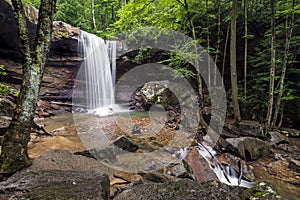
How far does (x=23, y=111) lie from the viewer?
274 cm

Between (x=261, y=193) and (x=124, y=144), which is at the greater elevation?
(x=261, y=193)

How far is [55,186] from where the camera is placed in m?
2.12

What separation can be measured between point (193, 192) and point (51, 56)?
12.1m


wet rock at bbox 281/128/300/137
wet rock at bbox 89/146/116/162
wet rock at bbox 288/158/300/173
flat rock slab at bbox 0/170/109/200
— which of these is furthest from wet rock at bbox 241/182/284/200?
wet rock at bbox 281/128/300/137

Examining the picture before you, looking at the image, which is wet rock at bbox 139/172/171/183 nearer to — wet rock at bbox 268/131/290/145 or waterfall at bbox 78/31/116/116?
wet rock at bbox 268/131/290/145

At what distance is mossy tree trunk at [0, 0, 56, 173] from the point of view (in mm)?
2654

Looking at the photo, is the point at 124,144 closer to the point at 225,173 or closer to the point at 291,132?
the point at 225,173

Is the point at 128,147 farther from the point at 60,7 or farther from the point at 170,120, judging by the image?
the point at 60,7

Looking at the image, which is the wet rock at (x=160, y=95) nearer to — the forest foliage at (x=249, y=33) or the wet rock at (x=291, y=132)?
the forest foliage at (x=249, y=33)

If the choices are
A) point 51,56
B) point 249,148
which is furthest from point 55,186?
point 51,56

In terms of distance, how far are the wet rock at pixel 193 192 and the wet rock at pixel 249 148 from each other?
3204 mm

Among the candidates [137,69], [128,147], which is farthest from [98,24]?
[128,147]

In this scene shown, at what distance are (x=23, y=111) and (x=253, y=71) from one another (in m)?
10.4

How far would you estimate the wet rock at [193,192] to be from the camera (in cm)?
216
